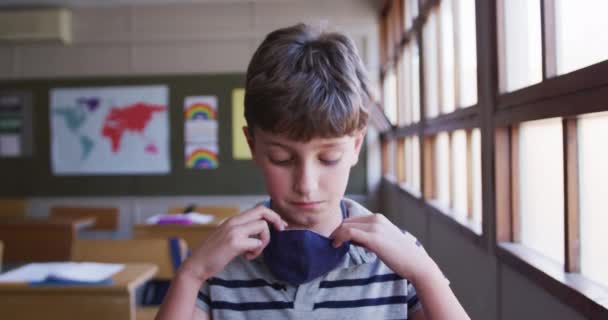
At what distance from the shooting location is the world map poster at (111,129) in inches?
264

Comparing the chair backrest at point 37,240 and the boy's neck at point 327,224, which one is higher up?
the boy's neck at point 327,224

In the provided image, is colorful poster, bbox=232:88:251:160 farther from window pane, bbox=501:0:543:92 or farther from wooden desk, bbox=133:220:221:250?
window pane, bbox=501:0:543:92

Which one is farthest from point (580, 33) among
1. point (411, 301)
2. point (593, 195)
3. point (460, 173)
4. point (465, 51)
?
point (460, 173)

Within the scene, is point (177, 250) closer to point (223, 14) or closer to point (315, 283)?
point (315, 283)

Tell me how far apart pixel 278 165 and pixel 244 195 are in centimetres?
583

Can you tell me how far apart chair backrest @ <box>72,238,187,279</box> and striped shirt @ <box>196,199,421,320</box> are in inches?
75.5

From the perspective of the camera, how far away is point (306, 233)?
0.95m

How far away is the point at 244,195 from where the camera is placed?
6691mm

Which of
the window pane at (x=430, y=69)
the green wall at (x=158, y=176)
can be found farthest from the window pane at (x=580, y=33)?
the green wall at (x=158, y=176)

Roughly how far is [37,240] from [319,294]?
4421mm

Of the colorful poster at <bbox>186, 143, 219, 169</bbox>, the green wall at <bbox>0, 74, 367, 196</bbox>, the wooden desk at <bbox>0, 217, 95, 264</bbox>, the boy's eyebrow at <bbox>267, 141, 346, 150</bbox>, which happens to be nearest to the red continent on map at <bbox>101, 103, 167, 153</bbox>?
the green wall at <bbox>0, 74, 367, 196</bbox>

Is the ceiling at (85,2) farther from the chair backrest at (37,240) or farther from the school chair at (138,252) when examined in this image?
the school chair at (138,252)

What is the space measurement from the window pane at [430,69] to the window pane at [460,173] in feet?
1.86

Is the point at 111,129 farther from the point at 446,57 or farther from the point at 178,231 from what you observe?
the point at 446,57
